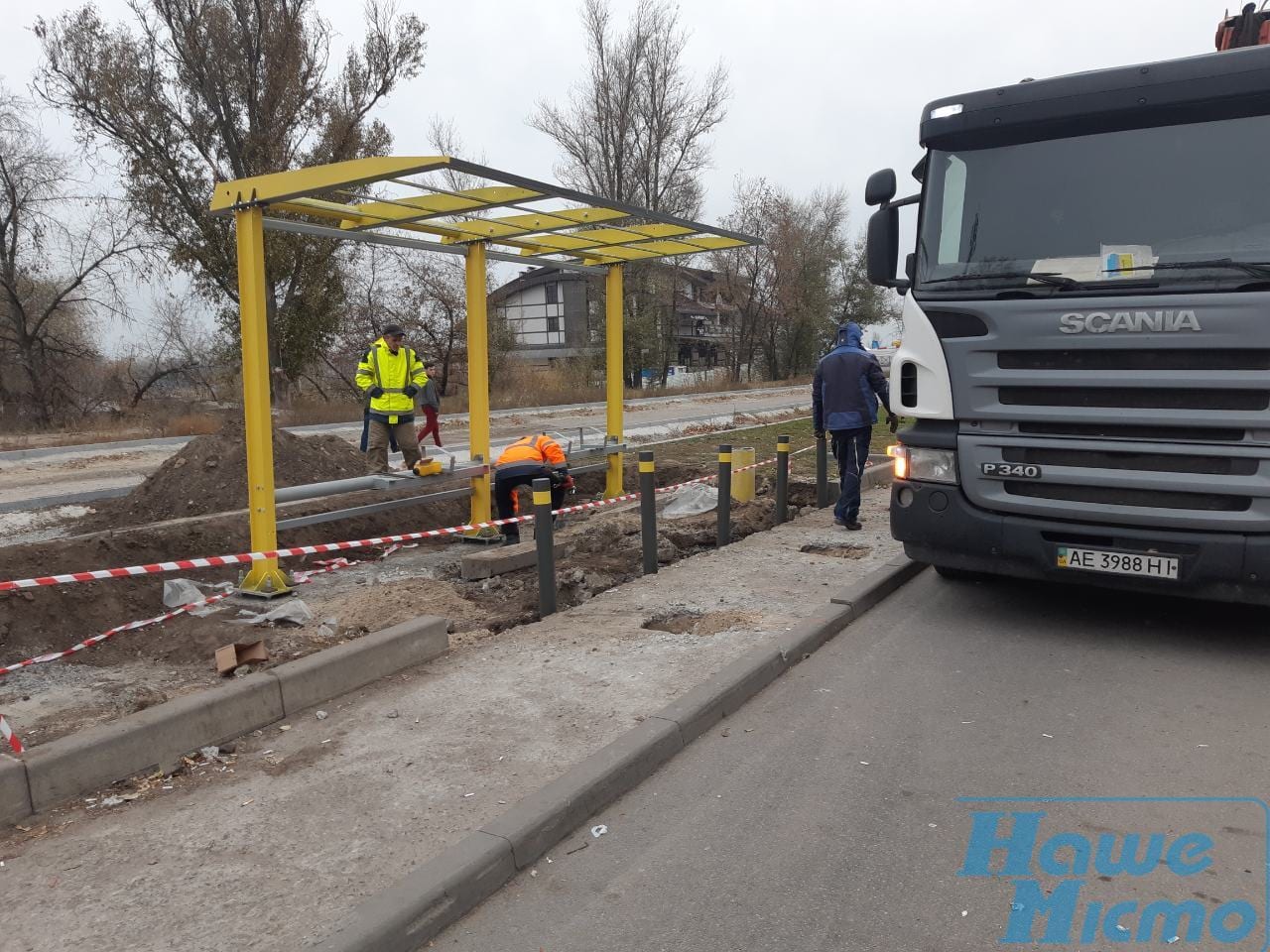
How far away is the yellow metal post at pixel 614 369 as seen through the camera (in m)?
10.3

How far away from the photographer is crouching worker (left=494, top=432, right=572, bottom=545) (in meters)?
8.47

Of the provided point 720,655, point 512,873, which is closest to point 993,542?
point 720,655

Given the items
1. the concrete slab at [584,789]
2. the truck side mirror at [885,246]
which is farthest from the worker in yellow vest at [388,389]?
the concrete slab at [584,789]

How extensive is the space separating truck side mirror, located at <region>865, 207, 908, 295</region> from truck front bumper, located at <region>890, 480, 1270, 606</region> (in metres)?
1.48

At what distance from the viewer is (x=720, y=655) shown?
512 cm

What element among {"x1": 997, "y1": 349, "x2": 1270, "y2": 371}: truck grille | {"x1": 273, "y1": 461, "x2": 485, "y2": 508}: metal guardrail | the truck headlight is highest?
{"x1": 997, "y1": 349, "x2": 1270, "y2": 371}: truck grille

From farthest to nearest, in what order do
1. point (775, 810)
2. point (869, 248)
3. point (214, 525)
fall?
1. point (214, 525)
2. point (869, 248)
3. point (775, 810)

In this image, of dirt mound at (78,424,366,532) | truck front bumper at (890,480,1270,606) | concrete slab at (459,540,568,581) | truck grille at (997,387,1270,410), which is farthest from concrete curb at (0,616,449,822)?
dirt mound at (78,424,366,532)

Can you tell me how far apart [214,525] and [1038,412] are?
7.21m

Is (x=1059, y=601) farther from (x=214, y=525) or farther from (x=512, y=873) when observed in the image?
(x=214, y=525)

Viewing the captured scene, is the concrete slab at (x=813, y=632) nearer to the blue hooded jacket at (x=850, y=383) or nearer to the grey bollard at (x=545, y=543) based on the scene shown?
the grey bollard at (x=545, y=543)

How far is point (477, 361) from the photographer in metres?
8.51

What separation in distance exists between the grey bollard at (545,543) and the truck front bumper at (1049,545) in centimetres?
233

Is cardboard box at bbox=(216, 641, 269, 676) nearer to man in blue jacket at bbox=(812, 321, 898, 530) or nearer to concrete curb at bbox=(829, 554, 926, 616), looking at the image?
concrete curb at bbox=(829, 554, 926, 616)
